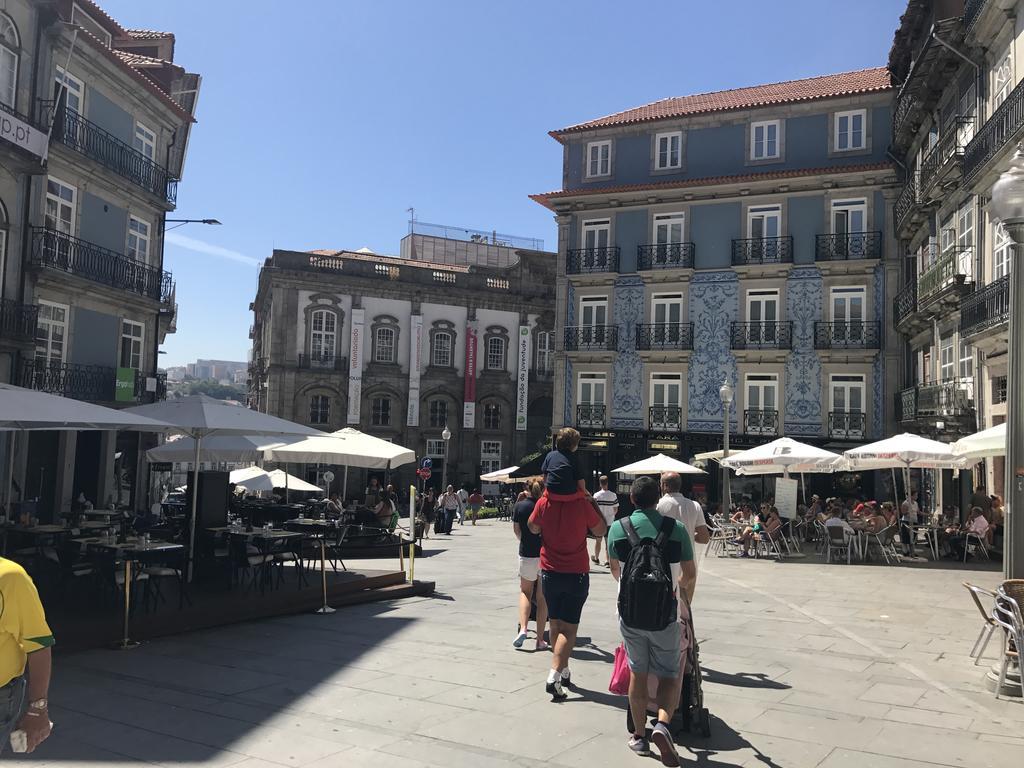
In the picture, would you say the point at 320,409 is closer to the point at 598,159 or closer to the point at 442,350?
the point at 442,350

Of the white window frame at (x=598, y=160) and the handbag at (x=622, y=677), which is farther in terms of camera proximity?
the white window frame at (x=598, y=160)

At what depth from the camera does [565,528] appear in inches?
276

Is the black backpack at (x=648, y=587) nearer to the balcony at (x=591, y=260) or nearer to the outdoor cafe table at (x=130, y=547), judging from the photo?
the outdoor cafe table at (x=130, y=547)

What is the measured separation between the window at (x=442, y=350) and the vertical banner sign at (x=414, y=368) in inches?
33.8

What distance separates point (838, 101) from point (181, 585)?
90.1 feet

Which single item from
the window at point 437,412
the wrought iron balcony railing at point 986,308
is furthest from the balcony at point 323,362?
the wrought iron balcony railing at point 986,308

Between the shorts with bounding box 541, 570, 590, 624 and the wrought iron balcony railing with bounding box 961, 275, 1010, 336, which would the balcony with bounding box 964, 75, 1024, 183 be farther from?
the shorts with bounding box 541, 570, 590, 624

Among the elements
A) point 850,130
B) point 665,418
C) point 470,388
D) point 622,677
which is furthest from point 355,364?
point 622,677

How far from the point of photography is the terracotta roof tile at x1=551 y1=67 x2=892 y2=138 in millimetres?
30531

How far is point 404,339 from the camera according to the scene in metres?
43.2

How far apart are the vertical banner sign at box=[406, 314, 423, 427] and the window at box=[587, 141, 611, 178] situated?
13.1 meters

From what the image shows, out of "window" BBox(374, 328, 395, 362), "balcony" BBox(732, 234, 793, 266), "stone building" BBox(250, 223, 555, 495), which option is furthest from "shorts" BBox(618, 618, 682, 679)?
"window" BBox(374, 328, 395, 362)

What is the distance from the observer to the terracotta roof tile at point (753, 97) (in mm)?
30531

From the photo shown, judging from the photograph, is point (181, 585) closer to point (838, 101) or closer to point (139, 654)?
point (139, 654)
